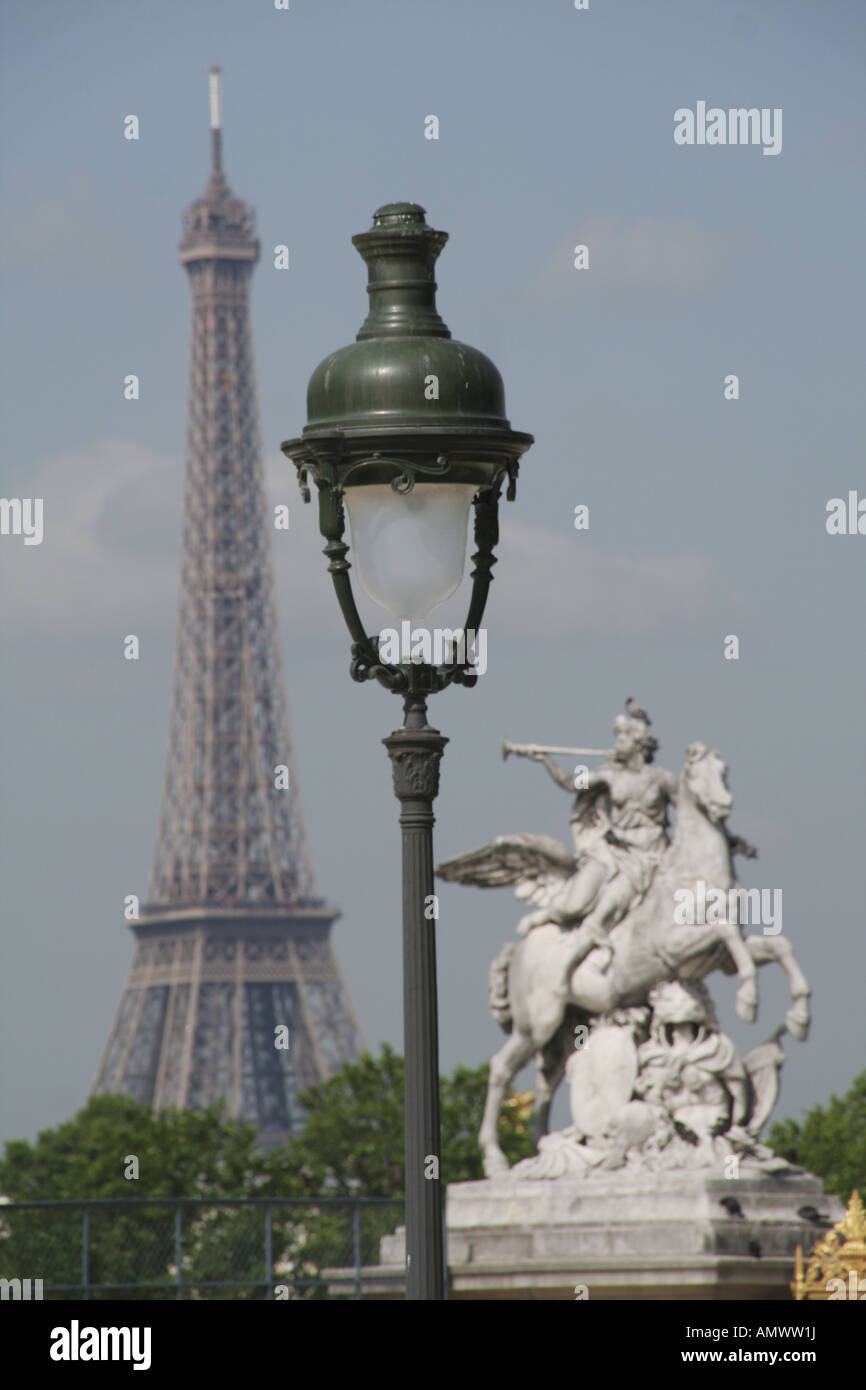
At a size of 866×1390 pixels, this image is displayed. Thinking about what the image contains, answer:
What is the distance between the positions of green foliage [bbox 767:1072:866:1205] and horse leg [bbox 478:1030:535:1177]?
2683 cm

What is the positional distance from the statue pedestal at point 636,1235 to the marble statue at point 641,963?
0.30 m

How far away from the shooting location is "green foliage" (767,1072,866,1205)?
54438 millimetres

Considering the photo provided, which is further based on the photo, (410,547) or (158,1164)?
(158,1164)

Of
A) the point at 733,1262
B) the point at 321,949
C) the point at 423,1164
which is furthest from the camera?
the point at 321,949

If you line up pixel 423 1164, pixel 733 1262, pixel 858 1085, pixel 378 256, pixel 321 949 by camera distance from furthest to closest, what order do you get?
pixel 321 949, pixel 858 1085, pixel 733 1262, pixel 378 256, pixel 423 1164

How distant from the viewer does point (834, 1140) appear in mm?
56844

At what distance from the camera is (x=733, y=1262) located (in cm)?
2383

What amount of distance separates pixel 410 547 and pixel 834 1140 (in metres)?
48.0

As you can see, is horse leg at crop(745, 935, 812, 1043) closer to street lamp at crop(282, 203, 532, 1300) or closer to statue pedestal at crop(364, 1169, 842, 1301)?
statue pedestal at crop(364, 1169, 842, 1301)

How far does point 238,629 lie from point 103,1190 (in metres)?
39.0

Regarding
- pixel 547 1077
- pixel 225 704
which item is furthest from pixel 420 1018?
pixel 225 704

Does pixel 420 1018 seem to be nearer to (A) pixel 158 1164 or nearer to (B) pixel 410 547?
(B) pixel 410 547
